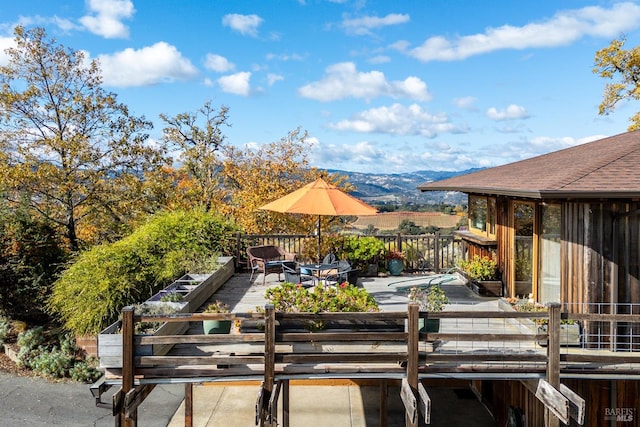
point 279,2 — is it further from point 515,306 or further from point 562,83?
point 515,306

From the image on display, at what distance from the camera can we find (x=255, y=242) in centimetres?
1236

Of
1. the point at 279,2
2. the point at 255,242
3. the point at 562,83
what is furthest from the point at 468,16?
the point at 255,242

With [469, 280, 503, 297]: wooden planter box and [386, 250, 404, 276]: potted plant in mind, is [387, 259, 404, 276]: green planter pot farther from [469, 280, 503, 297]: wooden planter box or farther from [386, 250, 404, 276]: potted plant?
[469, 280, 503, 297]: wooden planter box

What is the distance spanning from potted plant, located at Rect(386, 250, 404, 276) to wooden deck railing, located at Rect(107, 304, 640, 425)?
5126 mm

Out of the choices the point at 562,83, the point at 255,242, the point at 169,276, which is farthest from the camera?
the point at 562,83

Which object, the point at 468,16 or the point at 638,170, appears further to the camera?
the point at 468,16

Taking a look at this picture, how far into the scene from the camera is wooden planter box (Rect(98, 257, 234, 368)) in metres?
5.25

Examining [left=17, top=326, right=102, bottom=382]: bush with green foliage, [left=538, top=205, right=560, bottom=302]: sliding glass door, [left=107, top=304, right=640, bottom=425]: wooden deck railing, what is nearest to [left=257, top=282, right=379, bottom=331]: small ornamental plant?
[left=107, top=304, right=640, bottom=425]: wooden deck railing

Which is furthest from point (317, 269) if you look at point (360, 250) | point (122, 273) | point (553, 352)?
point (553, 352)

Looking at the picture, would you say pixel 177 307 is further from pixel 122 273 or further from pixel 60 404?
pixel 60 404

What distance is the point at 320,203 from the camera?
26.1 feet

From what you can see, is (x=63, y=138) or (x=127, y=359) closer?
(x=127, y=359)

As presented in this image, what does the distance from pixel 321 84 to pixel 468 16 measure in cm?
2602

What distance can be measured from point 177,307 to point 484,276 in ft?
18.2
